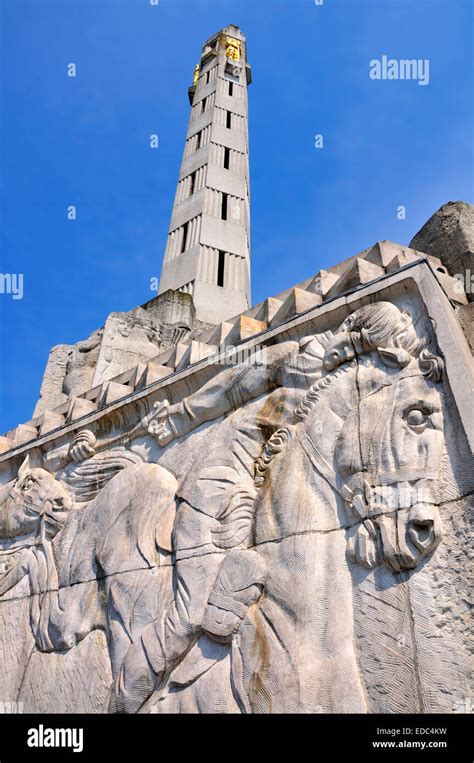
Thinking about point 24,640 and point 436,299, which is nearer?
point 436,299

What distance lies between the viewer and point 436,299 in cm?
544

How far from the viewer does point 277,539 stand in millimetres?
5477

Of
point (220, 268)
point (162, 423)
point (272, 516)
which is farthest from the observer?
point (220, 268)

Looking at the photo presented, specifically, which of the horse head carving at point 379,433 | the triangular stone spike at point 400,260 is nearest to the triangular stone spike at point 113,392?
the horse head carving at point 379,433

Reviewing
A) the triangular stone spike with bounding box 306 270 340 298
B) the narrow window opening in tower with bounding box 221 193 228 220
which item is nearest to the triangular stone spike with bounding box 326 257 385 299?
the triangular stone spike with bounding box 306 270 340 298

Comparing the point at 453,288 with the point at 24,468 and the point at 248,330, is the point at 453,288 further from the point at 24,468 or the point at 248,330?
the point at 24,468

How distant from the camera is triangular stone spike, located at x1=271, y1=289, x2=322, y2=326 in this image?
21.3 ft

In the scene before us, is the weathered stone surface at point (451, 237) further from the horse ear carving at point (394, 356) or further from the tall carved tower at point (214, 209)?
the tall carved tower at point (214, 209)

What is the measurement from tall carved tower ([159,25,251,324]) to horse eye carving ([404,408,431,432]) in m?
12.5

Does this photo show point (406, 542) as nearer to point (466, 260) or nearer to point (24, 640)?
point (466, 260)

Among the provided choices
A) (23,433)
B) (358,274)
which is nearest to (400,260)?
(358,274)

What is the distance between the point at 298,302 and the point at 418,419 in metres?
1.88

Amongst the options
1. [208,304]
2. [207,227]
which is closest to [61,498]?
[208,304]
